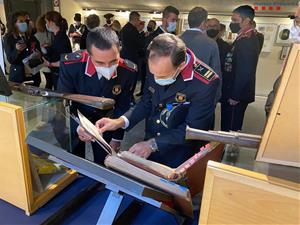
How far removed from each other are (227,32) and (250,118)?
202 centimetres

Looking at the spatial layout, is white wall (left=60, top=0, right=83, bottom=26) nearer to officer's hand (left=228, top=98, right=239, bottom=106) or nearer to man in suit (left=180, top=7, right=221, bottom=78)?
man in suit (left=180, top=7, right=221, bottom=78)

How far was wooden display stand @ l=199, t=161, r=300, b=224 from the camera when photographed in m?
0.57

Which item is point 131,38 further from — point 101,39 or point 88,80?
point 101,39

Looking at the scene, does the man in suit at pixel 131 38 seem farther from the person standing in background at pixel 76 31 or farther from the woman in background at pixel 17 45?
the woman in background at pixel 17 45

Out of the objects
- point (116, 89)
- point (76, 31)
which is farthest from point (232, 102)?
point (76, 31)

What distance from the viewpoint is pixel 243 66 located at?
2.51 meters

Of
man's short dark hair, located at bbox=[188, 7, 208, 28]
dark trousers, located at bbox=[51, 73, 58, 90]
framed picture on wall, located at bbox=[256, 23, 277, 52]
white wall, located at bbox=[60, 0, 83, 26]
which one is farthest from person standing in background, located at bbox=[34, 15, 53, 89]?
framed picture on wall, located at bbox=[256, 23, 277, 52]

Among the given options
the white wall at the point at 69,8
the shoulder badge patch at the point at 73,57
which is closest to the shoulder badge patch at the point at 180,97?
the shoulder badge patch at the point at 73,57

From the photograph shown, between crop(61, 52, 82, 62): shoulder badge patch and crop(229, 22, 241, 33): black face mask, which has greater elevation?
crop(229, 22, 241, 33): black face mask

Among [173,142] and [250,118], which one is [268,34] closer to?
[250,118]

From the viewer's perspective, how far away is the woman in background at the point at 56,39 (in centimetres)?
310

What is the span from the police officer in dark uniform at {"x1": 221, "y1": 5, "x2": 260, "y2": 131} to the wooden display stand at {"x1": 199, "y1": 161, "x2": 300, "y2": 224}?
6.88ft

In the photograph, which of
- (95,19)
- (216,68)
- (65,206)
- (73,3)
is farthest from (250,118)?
(73,3)

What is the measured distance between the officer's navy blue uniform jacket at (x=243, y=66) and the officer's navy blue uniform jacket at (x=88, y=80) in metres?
1.42
